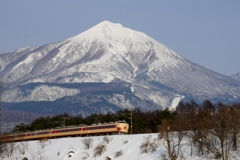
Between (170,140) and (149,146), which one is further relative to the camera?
(149,146)

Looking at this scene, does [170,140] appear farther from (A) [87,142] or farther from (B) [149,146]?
(A) [87,142]

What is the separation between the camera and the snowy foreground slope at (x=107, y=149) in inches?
2509

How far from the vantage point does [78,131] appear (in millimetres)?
89438

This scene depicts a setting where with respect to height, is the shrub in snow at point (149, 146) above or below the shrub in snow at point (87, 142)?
below

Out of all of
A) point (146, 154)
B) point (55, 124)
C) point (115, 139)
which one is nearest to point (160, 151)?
point (146, 154)

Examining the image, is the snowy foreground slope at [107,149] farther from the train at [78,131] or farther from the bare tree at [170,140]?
the train at [78,131]

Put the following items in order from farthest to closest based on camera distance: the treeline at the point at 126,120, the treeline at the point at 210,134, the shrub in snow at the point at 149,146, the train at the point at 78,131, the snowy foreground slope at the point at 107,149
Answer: the treeline at the point at 126,120 < the train at the point at 78,131 < the shrub in snow at the point at 149,146 < the snowy foreground slope at the point at 107,149 < the treeline at the point at 210,134

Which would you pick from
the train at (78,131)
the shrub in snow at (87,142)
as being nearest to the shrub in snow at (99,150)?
the shrub in snow at (87,142)

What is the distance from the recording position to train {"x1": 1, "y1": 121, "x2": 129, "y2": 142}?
82.8m

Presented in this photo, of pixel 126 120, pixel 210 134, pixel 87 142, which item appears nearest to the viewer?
pixel 210 134

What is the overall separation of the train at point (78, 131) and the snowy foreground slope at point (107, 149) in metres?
3.80

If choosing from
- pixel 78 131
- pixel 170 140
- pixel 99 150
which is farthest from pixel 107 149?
pixel 78 131

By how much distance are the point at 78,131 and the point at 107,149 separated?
61.5 ft

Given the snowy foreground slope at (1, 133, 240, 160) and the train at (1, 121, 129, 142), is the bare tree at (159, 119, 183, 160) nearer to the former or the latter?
the snowy foreground slope at (1, 133, 240, 160)
